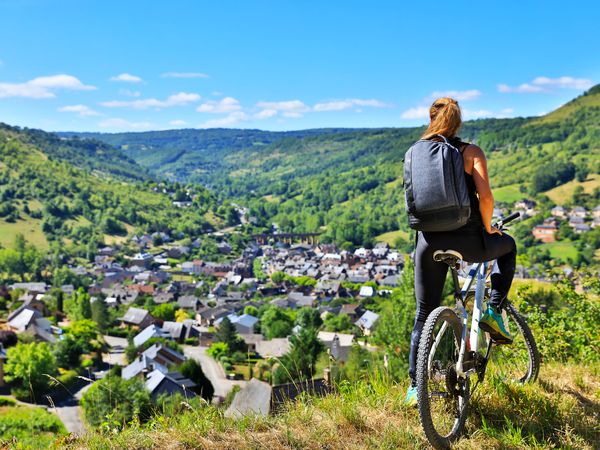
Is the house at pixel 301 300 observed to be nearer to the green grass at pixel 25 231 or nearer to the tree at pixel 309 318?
the tree at pixel 309 318

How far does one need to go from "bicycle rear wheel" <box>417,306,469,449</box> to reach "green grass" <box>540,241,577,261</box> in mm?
71780

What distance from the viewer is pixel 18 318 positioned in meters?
38.6

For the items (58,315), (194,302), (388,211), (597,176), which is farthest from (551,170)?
(58,315)

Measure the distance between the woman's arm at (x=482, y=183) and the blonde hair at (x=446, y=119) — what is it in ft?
0.42

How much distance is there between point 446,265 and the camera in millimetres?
2766

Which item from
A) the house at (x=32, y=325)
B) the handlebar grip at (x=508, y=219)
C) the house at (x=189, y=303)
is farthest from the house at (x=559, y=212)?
the handlebar grip at (x=508, y=219)

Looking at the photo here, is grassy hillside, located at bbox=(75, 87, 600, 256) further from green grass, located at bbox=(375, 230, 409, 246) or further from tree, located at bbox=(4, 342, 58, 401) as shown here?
tree, located at bbox=(4, 342, 58, 401)

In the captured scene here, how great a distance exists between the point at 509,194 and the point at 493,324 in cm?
11102

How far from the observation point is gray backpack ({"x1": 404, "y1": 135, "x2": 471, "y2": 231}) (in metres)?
2.47

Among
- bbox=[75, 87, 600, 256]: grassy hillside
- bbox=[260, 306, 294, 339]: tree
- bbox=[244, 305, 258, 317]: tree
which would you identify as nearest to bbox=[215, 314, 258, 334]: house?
bbox=[260, 306, 294, 339]: tree

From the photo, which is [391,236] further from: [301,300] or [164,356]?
[164,356]

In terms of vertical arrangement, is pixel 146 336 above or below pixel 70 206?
below

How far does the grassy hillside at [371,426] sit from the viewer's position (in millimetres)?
2533

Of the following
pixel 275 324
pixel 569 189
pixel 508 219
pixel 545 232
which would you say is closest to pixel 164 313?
pixel 275 324
